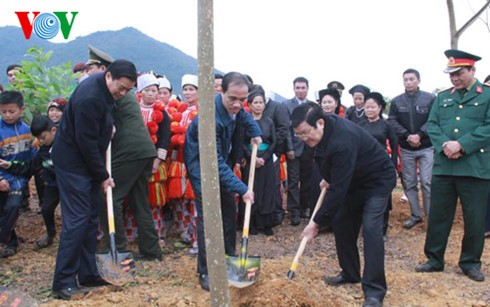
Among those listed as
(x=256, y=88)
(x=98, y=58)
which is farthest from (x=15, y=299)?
(x=256, y=88)

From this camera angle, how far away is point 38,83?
564cm

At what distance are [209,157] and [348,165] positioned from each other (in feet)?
5.00

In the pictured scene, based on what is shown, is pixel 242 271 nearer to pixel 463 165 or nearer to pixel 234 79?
pixel 234 79

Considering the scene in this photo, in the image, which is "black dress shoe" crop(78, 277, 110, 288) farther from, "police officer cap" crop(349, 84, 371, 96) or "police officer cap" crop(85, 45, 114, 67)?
"police officer cap" crop(349, 84, 371, 96)

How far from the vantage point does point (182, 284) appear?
3.97 m

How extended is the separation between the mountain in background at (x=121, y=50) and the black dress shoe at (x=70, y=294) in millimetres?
14925

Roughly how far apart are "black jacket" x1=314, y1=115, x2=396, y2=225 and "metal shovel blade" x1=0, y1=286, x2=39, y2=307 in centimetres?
216

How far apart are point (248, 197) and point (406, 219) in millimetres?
3694

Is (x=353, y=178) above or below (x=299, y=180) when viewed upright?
above

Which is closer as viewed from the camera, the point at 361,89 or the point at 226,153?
the point at 226,153

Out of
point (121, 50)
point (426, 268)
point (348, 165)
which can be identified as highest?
point (121, 50)

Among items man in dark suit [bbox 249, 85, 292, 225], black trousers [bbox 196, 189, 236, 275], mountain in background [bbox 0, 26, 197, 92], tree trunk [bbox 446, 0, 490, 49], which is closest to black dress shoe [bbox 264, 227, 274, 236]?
man in dark suit [bbox 249, 85, 292, 225]

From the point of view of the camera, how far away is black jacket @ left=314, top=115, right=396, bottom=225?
3.55 metres

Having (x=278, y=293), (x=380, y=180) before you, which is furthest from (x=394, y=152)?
(x=278, y=293)
